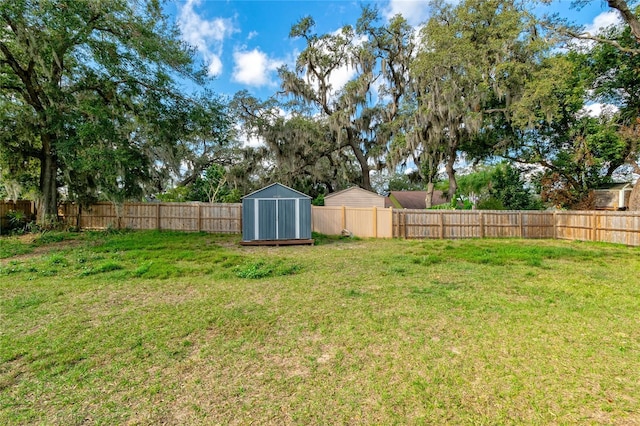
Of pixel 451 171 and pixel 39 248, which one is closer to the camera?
pixel 39 248

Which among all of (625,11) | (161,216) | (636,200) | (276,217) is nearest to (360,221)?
(276,217)

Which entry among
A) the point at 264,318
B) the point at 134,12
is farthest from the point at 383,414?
the point at 134,12

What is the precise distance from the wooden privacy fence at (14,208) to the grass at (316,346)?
7732mm

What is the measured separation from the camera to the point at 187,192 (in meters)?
16.3

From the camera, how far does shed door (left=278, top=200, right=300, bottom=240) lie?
30.7 feet

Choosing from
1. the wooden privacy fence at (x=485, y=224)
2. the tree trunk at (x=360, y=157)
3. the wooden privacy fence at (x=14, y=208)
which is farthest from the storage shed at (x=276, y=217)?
the wooden privacy fence at (x=14, y=208)

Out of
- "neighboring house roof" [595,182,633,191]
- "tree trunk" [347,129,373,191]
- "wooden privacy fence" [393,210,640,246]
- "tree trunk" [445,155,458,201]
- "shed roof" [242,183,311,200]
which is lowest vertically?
"wooden privacy fence" [393,210,640,246]

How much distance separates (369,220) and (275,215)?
153 inches

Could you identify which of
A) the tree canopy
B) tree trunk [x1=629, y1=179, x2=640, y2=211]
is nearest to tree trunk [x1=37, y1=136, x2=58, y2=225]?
the tree canopy

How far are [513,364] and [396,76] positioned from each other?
17.7m

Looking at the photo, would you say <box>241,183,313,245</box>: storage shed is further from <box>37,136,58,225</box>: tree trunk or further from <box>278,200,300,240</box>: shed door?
<box>37,136,58,225</box>: tree trunk

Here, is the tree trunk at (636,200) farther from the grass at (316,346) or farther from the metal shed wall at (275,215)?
the metal shed wall at (275,215)

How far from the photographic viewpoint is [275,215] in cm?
930

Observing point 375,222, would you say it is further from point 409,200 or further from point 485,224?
point 409,200
